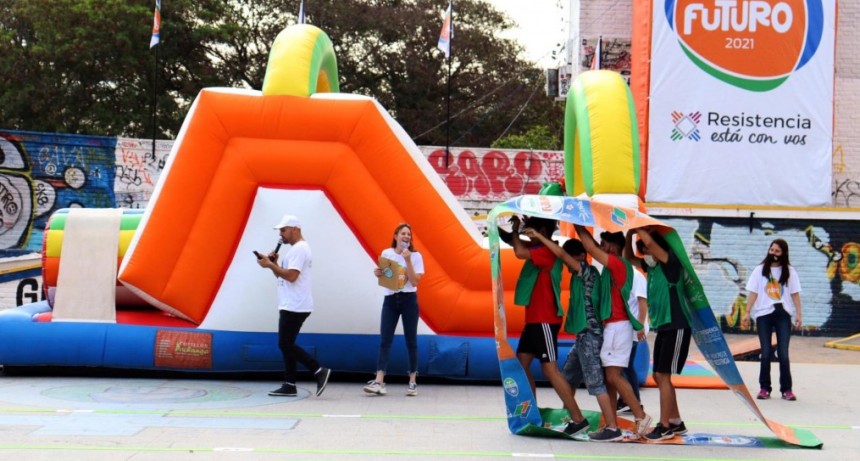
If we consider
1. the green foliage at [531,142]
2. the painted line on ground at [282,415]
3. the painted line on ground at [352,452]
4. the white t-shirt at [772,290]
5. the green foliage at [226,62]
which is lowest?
A: the painted line on ground at [282,415]

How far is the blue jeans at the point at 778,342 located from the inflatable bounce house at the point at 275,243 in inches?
44.1

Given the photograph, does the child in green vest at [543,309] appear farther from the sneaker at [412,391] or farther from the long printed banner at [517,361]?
the sneaker at [412,391]

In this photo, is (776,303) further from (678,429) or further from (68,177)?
(68,177)

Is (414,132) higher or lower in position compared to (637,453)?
higher

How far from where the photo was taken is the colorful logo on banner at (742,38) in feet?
55.1

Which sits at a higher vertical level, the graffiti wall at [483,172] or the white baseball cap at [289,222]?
the graffiti wall at [483,172]

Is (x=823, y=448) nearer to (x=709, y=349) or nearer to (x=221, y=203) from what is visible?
(x=709, y=349)

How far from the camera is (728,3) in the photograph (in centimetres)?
1683

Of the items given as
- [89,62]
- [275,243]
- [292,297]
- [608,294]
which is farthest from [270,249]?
[89,62]

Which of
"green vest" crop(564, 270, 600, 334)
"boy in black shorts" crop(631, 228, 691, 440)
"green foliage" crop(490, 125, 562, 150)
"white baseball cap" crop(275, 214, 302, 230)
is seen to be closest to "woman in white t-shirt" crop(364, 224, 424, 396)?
"white baseball cap" crop(275, 214, 302, 230)

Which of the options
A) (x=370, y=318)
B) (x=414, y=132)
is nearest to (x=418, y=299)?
(x=370, y=318)

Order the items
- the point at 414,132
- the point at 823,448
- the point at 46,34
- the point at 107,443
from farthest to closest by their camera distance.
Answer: the point at 414,132
the point at 46,34
the point at 823,448
the point at 107,443

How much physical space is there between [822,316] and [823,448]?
9928 millimetres

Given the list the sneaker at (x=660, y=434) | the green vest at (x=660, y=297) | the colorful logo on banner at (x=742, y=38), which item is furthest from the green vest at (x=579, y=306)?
the colorful logo on banner at (x=742, y=38)
